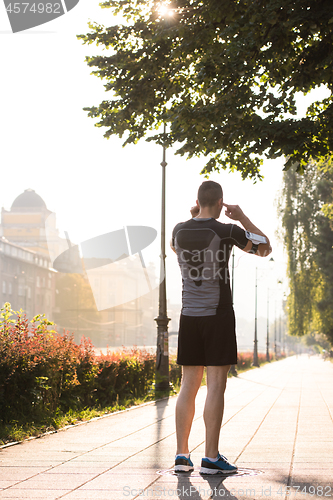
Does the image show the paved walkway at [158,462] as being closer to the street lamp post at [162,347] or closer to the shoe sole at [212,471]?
the shoe sole at [212,471]

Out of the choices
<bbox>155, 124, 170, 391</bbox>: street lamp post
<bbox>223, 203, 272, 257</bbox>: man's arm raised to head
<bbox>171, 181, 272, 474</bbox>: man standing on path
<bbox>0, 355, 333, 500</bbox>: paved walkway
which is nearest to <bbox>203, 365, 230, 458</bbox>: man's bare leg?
<bbox>171, 181, 272, 474</bbox>: man standing on path

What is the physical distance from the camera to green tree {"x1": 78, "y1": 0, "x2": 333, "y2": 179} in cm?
900

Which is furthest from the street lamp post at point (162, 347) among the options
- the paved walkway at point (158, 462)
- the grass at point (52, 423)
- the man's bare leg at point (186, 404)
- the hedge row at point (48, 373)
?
the man's bare leg at point (186, 404)

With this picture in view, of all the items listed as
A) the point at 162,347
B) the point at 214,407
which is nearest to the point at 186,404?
the point at 214,407

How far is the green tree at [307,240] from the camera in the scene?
105 ft

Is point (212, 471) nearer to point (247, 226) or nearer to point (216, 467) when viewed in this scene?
point (216, 467)

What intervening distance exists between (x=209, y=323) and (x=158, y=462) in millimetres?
1402

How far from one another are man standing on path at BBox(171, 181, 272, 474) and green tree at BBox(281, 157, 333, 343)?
27821 millimetres

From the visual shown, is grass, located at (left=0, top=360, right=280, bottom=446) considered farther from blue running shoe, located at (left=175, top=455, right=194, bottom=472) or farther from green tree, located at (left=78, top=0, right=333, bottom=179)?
green tree, located at (left=78, top=0, right=333, bottom=179)

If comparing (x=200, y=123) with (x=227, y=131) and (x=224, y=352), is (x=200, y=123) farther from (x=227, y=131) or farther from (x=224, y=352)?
(x=224, y=352)

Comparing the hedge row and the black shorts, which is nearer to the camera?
the black shorts

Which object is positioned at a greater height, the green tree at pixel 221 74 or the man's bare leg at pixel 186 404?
the green tree at pixel 221 74

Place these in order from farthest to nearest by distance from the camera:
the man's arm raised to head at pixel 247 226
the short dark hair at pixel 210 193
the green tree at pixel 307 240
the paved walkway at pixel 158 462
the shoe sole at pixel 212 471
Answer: the green tree at pixel 307 240 < the short dark hair at pixel 210 193 < the man's arm raised to head at pixel 247 226 < the shoe sole at pixel 212 471 < the paved walkway at pixel 158 462

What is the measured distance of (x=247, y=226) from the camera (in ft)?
15.2
